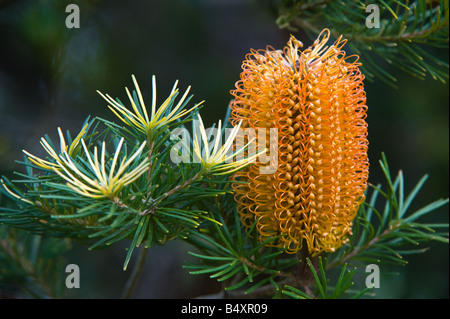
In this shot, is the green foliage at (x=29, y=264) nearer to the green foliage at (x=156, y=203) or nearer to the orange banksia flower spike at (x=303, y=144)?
the green foliage at (x=156, y=203)

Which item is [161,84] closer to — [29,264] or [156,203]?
[29,264]

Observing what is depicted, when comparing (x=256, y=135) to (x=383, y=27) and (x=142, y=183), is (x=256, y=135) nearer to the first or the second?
(x=142, y=183)

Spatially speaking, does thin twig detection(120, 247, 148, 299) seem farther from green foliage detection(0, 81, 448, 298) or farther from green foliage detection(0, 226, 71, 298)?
green foliage detection(0, 226, 71, 298)

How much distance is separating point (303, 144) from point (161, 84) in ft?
1.82

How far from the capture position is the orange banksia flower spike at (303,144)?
1.20 ft

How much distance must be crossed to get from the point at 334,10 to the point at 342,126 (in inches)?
9.2

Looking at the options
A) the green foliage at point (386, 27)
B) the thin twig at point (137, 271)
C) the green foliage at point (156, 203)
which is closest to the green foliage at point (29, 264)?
the green foliage at point (156, 203)

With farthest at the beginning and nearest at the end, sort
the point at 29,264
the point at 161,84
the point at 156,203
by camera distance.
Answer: the point at 161,84 → the point at 29,264 → the point at 156,203

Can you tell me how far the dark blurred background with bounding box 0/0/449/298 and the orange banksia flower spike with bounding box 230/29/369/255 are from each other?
0.37 meters

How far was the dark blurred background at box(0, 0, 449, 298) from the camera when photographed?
733mm

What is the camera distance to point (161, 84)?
34.2 inches

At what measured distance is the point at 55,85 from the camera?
729mm

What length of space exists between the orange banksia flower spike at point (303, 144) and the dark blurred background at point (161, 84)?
0.37 metres

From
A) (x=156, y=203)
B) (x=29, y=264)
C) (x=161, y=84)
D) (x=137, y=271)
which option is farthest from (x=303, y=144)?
(x=161, y=84)
